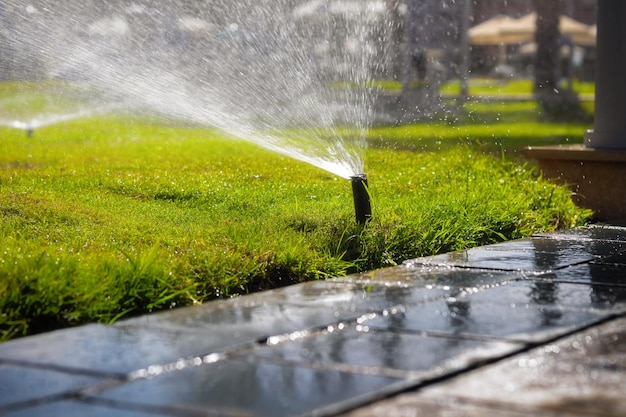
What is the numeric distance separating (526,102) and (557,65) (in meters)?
2.12

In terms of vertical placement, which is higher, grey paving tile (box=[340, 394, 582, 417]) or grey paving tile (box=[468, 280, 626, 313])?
grey paving tile (box=[340, 394, 582, 417])

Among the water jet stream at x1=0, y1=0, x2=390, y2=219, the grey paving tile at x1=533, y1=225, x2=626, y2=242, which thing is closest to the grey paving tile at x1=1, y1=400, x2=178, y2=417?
the water jet stream at x1=0, y1=0, x2=390, y2=219

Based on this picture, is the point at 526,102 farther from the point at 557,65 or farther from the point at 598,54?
the point at 598,54

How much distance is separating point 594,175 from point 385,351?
16.0ft

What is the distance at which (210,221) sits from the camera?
20.9ft

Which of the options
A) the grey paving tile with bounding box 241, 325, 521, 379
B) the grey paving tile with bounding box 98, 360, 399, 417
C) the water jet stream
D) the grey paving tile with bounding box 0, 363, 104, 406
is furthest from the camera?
the water jet stream

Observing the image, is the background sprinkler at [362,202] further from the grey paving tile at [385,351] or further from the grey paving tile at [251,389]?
the grey paving tile at [251,389]

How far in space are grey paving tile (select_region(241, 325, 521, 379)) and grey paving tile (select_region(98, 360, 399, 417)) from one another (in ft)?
0.37

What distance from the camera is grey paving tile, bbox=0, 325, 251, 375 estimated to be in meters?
3.37

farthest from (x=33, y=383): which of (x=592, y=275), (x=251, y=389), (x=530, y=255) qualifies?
(x=530, y=255)

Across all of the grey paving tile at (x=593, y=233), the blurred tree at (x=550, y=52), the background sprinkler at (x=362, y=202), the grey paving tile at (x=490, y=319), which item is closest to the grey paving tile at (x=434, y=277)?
the grey paving tile at (x=490, y=319)

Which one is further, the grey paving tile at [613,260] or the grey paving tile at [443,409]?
the grey paving tile at [613,260]

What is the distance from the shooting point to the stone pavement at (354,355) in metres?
2.86

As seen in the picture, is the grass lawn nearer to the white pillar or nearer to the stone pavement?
the stone pavement
